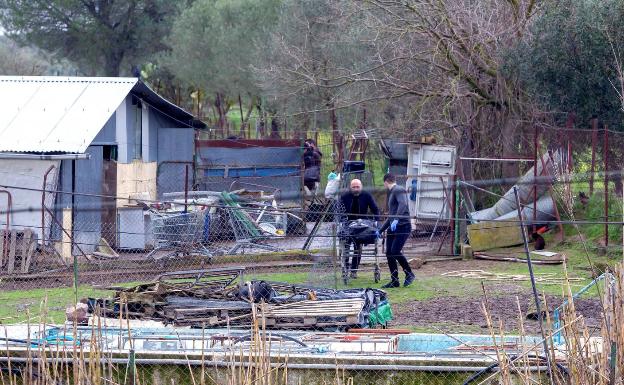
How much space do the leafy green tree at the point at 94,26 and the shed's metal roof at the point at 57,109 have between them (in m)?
21.9

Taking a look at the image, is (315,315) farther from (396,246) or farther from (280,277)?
(280,277)

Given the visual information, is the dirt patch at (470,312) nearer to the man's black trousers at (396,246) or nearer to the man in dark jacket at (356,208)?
the man's black trousers at (396,246)

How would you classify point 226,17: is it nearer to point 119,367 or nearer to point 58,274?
point 58,274

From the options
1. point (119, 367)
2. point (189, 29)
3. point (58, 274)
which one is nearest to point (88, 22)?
point (189, 29)

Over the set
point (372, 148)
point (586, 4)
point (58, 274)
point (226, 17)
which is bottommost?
point (58, 274)

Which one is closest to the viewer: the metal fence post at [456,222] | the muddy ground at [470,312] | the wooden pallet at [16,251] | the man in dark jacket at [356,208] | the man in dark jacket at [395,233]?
the muddy ground at [470,312]

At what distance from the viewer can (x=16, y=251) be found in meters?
16.3

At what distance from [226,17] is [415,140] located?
18.2 meters

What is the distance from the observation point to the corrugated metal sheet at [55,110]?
18.4 m

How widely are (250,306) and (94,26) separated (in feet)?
113

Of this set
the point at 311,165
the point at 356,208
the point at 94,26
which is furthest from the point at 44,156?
the point at 94,26

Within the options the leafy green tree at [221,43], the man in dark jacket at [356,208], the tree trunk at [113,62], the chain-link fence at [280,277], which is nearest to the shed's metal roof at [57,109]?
the chain-link fence at [280,277]

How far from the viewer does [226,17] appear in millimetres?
37781

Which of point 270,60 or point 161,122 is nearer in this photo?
point 161,122
